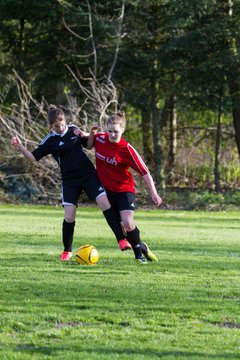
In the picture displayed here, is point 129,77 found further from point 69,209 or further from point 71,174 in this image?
point 69,209

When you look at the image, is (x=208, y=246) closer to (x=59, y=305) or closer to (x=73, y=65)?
(x=59, y=305)

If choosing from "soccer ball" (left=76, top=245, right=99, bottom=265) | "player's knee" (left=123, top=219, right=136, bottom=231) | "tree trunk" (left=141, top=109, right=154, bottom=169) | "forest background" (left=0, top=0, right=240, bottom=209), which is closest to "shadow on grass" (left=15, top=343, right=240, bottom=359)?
"soccer ball" (left=76, top=245, right=99, bottom=265)

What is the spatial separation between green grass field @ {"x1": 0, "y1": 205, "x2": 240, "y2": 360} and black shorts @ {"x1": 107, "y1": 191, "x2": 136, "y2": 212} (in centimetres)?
67

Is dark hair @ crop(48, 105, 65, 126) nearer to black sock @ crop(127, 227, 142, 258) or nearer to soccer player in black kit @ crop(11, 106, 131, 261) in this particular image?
soccer player in black kit @ crop(11, 106, 131, 261)

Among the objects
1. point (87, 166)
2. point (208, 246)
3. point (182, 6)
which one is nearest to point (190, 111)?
point (182, 6)

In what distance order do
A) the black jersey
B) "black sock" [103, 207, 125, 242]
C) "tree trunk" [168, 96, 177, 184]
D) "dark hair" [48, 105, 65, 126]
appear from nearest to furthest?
"dark hair" [48, 105, 65, 126] → "black sock" [103, 207, 125, 242] → the black jersey → "tree trunk" [168, 96, 177, 184]

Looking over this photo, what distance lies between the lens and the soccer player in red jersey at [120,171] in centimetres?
1019

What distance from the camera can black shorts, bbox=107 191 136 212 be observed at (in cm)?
1020

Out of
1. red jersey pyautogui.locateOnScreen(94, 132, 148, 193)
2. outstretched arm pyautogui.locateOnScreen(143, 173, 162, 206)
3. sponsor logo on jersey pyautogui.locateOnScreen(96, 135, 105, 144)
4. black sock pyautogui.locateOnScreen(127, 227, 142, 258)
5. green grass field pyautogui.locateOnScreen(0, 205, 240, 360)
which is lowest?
green grass field pyautogui.locateOnScreen(0, 205, 240, 360)

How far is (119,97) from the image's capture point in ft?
95.3

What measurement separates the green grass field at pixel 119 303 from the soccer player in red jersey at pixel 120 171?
46 cm

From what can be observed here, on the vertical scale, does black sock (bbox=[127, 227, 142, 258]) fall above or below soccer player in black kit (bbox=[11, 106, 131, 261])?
below

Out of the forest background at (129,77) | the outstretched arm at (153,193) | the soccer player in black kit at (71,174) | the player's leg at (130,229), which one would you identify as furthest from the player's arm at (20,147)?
the forest background at (129,77)

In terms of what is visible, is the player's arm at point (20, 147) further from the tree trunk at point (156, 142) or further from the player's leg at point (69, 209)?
the tree trunk at point (156, 142)
